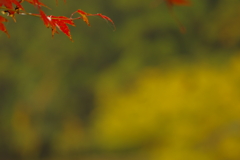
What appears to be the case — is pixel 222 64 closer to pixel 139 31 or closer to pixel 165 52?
pixel 165 52

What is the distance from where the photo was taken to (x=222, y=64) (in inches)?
174

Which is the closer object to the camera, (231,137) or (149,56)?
(231,137)

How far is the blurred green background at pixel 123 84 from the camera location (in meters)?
4.32

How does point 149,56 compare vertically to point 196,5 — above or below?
below

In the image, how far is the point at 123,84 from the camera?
4.54 m

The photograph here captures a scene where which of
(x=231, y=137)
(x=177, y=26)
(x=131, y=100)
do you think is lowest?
(x=231, y=137)

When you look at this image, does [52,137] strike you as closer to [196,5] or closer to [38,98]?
→ [38,98]

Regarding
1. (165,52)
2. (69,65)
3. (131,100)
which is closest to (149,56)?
(165,52)

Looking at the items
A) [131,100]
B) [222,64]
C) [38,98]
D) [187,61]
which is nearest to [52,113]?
[38,98]

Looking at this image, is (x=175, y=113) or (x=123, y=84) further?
(x=123, y=84)

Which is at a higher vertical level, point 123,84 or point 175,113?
point 123,84

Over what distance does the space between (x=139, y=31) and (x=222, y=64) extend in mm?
894

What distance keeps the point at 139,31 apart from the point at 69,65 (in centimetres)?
81

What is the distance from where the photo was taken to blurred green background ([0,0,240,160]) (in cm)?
432
